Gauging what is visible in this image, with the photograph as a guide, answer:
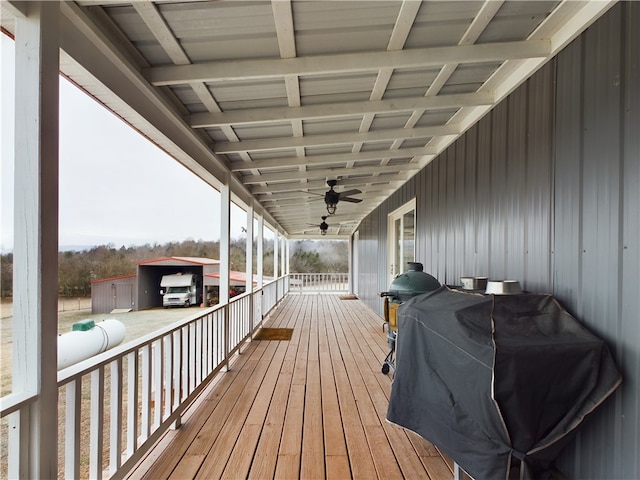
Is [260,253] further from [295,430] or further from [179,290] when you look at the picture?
[295,430]

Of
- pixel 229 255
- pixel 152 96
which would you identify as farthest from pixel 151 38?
pixel 229 255

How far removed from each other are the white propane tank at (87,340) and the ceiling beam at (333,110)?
1.66 metres

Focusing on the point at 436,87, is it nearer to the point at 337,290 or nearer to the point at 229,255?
the point at 229,255

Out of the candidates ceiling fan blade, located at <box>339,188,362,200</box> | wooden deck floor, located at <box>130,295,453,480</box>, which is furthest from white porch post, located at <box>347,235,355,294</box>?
wooden deck floor, located at <box>130,295,453,480</box>

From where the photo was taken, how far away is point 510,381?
131cm

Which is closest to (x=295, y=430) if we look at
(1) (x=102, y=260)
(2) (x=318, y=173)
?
(1) (x=102, y=260)

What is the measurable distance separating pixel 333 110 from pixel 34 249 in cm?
215

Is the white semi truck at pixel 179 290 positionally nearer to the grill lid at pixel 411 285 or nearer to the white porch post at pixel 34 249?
the white porch post at pixel 34 249

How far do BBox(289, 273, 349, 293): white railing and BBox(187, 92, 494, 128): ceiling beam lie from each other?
10.1 metres

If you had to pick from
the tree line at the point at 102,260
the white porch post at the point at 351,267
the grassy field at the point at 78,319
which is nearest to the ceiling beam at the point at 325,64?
the tree line at the point at 102,260

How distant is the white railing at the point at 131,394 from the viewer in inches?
53.7

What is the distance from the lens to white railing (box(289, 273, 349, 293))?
12438 millimetres

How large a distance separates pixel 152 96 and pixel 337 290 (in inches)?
441

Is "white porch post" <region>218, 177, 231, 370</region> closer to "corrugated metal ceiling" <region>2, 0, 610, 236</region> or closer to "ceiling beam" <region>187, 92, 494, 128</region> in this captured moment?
"corrugated metal ceiling" <region>2, 0, 610, 236</region>
